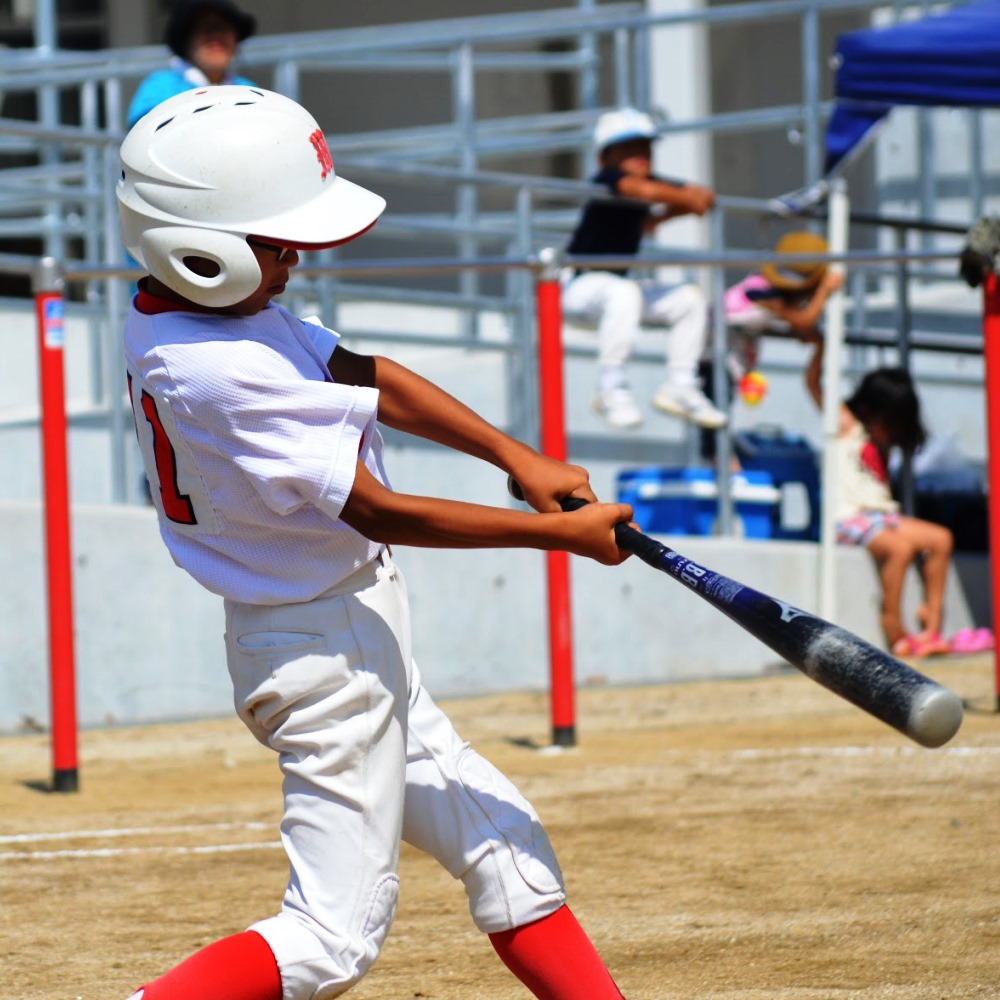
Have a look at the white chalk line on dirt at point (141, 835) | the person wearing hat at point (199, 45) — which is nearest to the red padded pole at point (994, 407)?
the white chalk line on dirt at point (141, 835)

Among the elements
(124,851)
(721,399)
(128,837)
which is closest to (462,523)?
(124,851)

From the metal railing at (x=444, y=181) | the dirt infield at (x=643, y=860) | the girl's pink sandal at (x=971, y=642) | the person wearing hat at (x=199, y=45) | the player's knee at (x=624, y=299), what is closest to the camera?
the dirt infield at (x=643, y=860)

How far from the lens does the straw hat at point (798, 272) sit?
29.0ft

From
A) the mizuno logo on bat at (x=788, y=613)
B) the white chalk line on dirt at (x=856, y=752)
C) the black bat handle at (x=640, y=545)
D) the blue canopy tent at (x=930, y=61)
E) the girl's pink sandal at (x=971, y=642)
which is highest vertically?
the blue canopy tent at (x=930, y=61)

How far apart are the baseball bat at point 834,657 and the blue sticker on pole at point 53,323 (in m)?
3.28

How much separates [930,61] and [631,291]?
1.67 metres

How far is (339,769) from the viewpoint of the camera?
2.82 metres

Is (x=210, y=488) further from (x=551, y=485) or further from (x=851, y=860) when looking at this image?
(x=851, y=860)

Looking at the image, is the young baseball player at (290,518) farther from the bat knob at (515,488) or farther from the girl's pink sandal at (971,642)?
the girl's pink sandal at (971,642)

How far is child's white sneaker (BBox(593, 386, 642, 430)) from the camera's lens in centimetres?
852

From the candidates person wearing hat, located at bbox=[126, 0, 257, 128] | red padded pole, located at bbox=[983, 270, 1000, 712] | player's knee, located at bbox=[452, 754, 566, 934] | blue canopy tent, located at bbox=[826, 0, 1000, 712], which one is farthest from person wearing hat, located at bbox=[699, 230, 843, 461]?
player's knee, located at bbox=[452, 754, 566, 934]

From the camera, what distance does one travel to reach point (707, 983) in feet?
11.7

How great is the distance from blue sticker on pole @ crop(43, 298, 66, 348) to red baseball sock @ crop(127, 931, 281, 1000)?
343 cm

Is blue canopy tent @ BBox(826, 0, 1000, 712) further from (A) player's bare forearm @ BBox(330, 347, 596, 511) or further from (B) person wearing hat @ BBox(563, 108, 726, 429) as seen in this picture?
(A) player's bare forearm @ BBox(330, 347, 596, 511)
